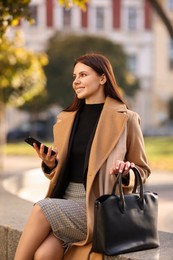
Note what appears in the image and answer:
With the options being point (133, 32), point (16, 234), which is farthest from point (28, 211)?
point (133, 32)

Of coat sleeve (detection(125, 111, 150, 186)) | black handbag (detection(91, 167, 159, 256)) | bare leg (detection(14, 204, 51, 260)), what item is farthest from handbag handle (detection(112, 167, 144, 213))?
bare leg (detection(14, 204, 51, 260))

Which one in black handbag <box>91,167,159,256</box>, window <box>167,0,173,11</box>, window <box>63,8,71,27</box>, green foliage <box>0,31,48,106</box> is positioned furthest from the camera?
Result: window <box>167,0,173,11</box>

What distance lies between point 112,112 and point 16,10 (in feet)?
13.2

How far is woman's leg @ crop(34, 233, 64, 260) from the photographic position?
4.02 meters

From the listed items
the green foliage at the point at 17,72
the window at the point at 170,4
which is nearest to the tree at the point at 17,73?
the green foliage at the point at 17,72

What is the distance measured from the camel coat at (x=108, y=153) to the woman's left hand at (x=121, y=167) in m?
0.12

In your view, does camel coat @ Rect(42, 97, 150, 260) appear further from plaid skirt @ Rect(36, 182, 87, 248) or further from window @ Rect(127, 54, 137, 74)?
window @ Rect(127, 54, 137, 74)

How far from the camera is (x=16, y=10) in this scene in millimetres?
7969

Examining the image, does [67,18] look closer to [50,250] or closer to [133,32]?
[133,32]

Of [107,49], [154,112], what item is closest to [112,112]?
[107,49]

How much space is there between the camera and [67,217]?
412 cm

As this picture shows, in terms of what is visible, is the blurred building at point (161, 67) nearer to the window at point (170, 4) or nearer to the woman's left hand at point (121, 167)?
the window at point (170, 4)

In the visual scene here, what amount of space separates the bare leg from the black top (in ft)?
1.37

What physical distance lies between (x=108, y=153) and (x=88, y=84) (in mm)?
512
